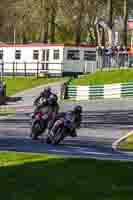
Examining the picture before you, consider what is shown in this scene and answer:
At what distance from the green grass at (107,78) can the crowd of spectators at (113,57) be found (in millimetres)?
1321

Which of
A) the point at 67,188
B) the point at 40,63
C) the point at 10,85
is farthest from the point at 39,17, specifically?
the point at 67,188

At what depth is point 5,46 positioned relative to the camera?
2434 inches

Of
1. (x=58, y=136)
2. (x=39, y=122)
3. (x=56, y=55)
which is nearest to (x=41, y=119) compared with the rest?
(x=39, y=122)

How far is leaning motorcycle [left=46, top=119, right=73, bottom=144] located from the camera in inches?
786

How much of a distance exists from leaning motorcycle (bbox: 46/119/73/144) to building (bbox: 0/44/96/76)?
118 ft

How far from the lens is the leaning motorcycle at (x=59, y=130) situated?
1995 cm

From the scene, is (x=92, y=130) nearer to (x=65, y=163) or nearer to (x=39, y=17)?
(x=65, y=163)

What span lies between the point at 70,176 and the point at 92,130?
16.6 meters

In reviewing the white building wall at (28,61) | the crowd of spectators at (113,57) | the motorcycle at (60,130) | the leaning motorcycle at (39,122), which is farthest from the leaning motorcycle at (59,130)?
the white building wall at (28,61)

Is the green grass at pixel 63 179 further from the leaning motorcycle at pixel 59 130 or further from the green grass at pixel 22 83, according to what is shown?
the green grass at pixel 22 83

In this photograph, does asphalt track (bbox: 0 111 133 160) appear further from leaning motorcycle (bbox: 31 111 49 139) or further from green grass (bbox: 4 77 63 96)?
green grass (bbox: 4 77 63 96)

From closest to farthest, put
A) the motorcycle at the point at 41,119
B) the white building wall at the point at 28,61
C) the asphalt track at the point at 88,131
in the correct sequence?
the asphalt track at the point at 88,131
the motorcycle at the point at 41,119
the white building wall at the point at 28,61

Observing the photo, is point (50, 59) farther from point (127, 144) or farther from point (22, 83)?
point (127, 144)

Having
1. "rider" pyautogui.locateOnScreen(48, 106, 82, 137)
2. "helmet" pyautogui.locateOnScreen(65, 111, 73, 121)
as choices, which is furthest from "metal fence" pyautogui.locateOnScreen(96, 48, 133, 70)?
"helmet" pyautogui.locateOnScreen(65, 111, 73, 121)
